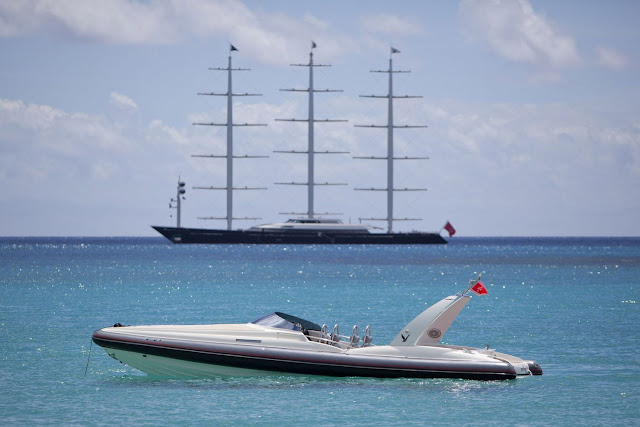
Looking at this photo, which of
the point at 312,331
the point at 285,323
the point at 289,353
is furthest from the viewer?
the point at 312,331

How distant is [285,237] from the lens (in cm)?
16988

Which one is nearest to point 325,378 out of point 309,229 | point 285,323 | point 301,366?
point 301,366

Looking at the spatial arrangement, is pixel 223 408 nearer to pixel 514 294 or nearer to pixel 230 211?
pixel 514 294

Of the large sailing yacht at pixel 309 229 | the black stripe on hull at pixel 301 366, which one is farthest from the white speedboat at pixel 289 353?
the large sailing yacht at pixel 309 229

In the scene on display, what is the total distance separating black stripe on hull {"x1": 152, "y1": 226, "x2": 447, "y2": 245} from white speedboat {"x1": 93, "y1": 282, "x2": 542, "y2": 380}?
14163 cm

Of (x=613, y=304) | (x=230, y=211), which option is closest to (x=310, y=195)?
(x=230, y=211)

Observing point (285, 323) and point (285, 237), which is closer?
point (285, 323)

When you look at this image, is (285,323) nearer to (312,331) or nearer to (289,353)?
(312,331)

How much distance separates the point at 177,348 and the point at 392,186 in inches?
5243

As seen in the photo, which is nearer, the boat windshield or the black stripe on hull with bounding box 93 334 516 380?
the black stripe on hull with bounding box 93 334 516 380

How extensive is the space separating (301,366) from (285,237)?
482ft

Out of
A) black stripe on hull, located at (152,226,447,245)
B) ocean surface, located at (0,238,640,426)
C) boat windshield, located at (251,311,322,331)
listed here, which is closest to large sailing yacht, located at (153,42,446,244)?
black stripe on hull, located at (152,226,447,245)

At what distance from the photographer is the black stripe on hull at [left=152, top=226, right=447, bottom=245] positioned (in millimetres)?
167625

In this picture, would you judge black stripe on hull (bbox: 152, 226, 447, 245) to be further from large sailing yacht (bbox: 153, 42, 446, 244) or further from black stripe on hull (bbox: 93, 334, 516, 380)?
black stripe on hull (bbox: 93, 334, 516, 380)
